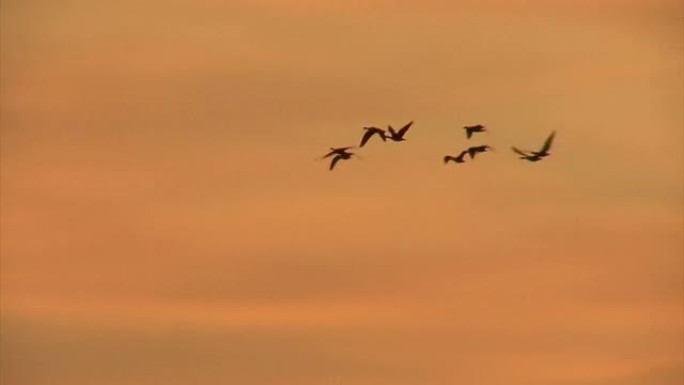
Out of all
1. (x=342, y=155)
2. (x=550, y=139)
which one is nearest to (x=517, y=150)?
(x=550, y=139)

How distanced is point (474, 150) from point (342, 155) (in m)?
1.19

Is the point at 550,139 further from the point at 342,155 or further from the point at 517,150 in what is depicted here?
the point at 342,155

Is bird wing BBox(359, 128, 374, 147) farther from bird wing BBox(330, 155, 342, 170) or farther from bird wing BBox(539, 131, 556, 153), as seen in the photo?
bird wing BBox(539, 131, 556, 153)

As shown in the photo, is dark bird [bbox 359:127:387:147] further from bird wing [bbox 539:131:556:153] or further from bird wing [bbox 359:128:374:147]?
bird wing [bbox 539:131:556:153]

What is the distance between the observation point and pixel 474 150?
1362 centimetres

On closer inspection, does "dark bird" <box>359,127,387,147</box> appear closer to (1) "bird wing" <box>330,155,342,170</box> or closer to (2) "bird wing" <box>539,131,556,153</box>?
(1) "bird wing" <box>330,155,342,170</box>

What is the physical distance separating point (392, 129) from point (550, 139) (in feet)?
5.31

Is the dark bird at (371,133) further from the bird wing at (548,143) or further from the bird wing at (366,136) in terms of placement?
the bird wing at (548,143)

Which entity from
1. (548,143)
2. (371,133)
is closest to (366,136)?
(371,133)

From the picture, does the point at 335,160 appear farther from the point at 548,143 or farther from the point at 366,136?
the point at 548,143

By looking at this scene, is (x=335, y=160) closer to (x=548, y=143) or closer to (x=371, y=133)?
(x=371, y=133)

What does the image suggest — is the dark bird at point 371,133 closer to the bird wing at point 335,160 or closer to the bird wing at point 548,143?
the bird wing at point 335,160

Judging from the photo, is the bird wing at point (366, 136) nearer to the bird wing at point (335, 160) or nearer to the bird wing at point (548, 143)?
the bird wing at point (335, 160)

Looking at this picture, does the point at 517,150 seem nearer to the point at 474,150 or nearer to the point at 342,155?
the point at 474,150
